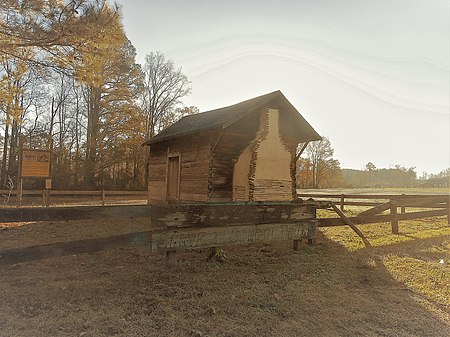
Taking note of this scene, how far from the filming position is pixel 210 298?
3945 mm

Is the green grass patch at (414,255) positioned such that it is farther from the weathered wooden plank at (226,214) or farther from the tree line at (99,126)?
the tree line at (99,126)

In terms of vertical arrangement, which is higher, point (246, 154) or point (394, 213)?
point (246, 154)

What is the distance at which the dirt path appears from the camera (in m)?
3.21

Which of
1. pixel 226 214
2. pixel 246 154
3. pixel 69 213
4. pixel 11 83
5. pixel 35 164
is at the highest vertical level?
pixel 11 83

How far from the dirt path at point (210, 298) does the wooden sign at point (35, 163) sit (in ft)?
40.1

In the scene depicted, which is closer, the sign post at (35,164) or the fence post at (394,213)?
the fence post at (394,213)

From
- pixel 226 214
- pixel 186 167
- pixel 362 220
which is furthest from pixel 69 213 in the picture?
pixel 186 167

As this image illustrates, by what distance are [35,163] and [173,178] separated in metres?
8.40

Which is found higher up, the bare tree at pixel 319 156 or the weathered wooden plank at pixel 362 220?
the bare tree at pixel 319 156

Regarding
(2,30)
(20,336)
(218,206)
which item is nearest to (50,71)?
(2,30)

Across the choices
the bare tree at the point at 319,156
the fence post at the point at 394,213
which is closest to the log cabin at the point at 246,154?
the fence post at the point at 394,213

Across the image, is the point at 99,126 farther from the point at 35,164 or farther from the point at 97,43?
the point at 97,43

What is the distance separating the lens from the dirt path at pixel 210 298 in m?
3.21

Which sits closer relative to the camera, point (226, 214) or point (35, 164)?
point (226, 214)
